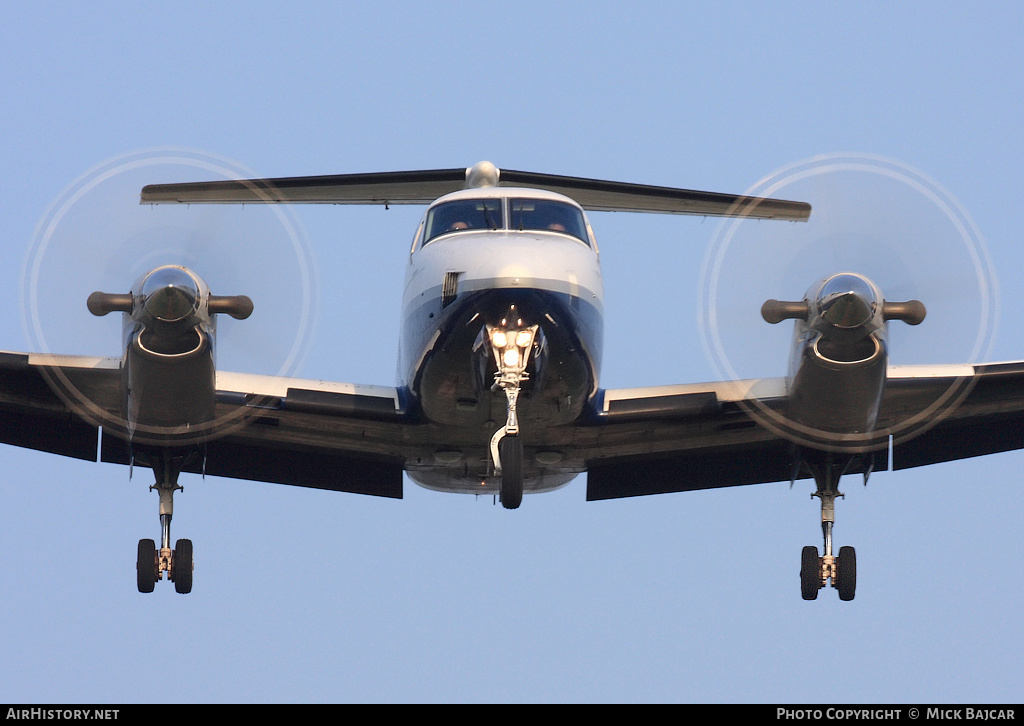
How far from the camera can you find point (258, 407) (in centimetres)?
2005

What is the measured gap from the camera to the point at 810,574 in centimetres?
2106

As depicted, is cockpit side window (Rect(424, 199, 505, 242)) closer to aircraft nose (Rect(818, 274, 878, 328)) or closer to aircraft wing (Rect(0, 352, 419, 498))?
aircraft wing (Rect(0, 352, 419, 498))

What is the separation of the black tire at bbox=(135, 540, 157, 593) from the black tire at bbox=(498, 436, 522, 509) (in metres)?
5.51

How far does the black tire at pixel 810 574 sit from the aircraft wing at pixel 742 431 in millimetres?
1050

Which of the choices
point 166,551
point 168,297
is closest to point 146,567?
point 166,551

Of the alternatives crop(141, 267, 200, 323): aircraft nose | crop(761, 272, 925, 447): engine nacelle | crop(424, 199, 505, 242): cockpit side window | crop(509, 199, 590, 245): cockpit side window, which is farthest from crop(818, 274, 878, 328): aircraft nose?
crop(141, 267, 200, 323): aircraft nose

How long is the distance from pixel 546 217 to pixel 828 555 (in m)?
5.98

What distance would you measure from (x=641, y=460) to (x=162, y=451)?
6009mm

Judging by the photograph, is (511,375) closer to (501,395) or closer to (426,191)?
(501,395)

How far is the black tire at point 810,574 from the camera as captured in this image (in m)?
21.0

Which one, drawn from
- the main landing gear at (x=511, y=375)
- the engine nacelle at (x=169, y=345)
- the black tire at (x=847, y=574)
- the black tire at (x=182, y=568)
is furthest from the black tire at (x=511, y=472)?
the black tire at (x=847, y=574)

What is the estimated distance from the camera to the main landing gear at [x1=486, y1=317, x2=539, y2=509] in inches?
672
